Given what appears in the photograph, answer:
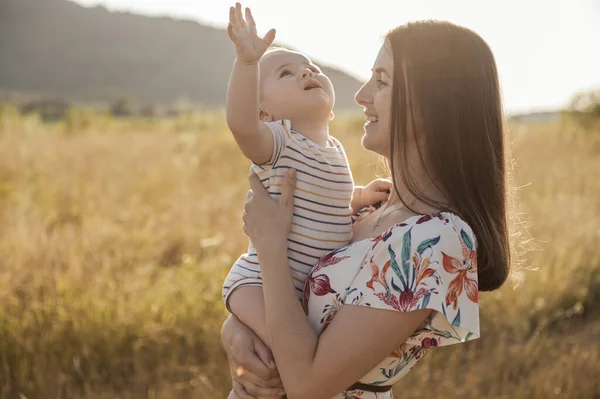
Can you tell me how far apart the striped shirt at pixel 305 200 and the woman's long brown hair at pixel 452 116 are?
0.76ft

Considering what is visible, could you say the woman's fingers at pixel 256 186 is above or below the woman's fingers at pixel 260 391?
above

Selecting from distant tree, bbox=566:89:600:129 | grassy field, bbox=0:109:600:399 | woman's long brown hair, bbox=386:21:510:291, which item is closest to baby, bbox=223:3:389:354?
woman's long brown hair, bbox=386:21:510:291

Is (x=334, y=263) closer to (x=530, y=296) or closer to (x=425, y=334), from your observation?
(x=425, y=334)

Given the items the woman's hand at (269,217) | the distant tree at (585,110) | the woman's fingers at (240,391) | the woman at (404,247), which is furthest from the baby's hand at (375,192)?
the distant tree at (585,110)

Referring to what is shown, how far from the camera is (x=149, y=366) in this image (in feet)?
10.8

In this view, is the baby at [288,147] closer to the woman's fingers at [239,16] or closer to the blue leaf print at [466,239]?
the woman's fingers at [239,16]

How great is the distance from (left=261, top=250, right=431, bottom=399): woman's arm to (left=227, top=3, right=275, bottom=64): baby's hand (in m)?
0.61

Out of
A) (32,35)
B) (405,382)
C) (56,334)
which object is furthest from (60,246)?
(32,35)

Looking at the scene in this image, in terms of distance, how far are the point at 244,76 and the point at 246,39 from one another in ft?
0.30

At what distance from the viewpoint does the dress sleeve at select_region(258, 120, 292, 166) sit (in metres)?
1.64

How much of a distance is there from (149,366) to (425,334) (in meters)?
2.22

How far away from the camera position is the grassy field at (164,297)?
317 centimetres

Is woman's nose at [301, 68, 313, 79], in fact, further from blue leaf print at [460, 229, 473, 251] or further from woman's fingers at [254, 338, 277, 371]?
woman's fingers at [254, 338, 277, 371]

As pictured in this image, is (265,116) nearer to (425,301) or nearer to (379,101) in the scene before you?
(379,101)
